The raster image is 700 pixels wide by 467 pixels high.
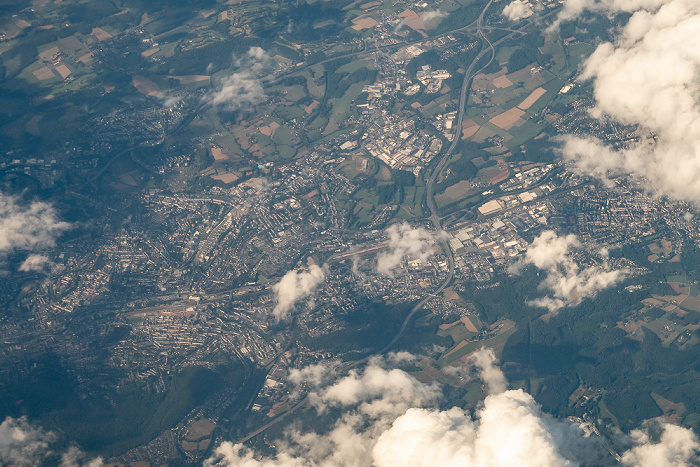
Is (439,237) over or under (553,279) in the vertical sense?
over

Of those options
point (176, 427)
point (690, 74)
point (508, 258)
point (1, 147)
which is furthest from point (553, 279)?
point (1, 147)

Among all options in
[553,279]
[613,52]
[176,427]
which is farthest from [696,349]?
[176,427]

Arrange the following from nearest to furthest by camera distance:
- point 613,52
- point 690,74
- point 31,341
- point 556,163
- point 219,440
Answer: point 219,440 → point 31,341 → point 690,74 → point 556,163 → point 613,52

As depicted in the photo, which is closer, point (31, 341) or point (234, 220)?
point (31, 341)

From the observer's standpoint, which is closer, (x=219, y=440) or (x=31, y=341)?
(x=219, y=440)

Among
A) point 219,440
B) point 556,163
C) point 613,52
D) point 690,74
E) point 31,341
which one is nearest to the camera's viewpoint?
point 219,440

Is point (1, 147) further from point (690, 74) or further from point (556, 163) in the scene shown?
point (690, 74)

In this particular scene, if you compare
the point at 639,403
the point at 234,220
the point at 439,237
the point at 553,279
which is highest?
the point at 234,220

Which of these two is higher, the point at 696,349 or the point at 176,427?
the point at 176,427

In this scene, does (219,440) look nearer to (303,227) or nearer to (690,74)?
(303,227)
